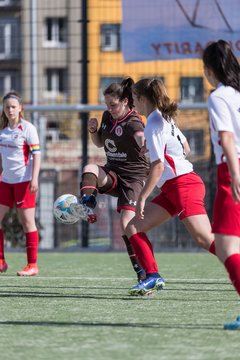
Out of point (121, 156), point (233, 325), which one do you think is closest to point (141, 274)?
point (121, 156)

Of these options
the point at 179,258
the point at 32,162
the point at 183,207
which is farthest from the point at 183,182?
the point at 179,258

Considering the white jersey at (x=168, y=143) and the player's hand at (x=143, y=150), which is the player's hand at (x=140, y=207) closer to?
the white jersey at (x=168, y=143)

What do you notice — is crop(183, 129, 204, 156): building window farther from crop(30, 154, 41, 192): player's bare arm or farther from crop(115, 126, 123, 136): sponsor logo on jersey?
crop(115, 126, 123, 136): sponsor logo on jersey

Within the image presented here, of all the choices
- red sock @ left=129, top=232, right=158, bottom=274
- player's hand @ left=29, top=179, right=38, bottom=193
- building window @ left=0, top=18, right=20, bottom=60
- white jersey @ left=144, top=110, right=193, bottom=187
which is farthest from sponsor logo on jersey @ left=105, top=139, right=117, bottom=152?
building window @ left=0, top=18, right=20, bottom=60

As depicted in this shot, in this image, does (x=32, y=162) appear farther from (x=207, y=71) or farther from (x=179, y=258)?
(x=207, y=71)

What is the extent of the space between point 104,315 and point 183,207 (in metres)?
1.12

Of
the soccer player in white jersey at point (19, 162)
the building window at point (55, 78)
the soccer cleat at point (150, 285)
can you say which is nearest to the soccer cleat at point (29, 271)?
the soccer player in white jersey at point (19, 162)

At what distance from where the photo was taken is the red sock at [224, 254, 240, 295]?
578cm

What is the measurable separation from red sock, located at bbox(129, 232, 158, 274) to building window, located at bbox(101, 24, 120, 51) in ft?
24.4

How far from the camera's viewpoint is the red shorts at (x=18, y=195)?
10305 millimetres

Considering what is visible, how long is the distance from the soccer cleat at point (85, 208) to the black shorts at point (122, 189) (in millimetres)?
154

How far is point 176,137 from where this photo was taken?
7.54 metres

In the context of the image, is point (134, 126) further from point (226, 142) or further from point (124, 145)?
point (226, 142)

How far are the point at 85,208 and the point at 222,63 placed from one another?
3087mm
